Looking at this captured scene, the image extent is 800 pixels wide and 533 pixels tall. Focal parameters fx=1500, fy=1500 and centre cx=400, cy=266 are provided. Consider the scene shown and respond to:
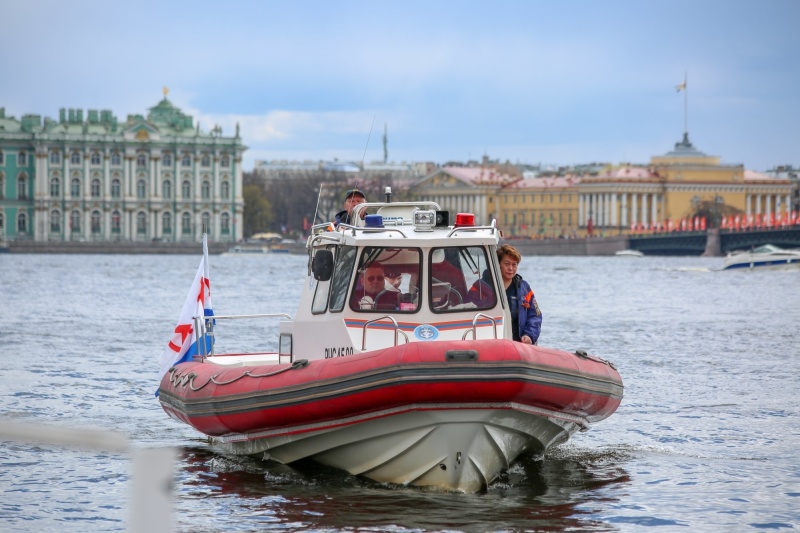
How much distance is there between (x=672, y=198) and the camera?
159625 millimetres

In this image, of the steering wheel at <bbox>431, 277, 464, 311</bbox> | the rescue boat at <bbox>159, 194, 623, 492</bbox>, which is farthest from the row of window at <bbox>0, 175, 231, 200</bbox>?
the steering wheel at <bbox>431, 277, 464, 311</bbox>

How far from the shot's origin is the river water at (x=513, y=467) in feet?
34.1

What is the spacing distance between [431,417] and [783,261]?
2929 inches

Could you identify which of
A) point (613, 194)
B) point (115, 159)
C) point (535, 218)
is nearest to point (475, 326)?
point (115, 159)

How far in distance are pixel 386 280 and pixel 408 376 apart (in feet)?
4.06

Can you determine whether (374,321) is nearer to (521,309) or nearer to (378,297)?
(378,297)

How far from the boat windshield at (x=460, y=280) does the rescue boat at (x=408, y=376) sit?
10 millimetres

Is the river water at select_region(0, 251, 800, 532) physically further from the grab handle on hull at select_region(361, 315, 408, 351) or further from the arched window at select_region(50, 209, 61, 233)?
the arched window at select_region(50, 209, 61, 233)

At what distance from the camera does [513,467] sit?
37.3 feet

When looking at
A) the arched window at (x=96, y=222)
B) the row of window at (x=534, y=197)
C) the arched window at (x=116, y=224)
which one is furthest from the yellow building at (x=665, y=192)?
the arched window at (x=96, y=222)

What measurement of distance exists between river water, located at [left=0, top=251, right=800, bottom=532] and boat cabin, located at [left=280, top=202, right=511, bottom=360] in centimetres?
109

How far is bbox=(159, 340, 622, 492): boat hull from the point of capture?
9602 mm

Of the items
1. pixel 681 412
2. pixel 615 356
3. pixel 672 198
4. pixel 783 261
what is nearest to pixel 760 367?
pixel 615 356

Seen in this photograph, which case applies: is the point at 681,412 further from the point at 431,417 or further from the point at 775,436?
the point at 431,417
